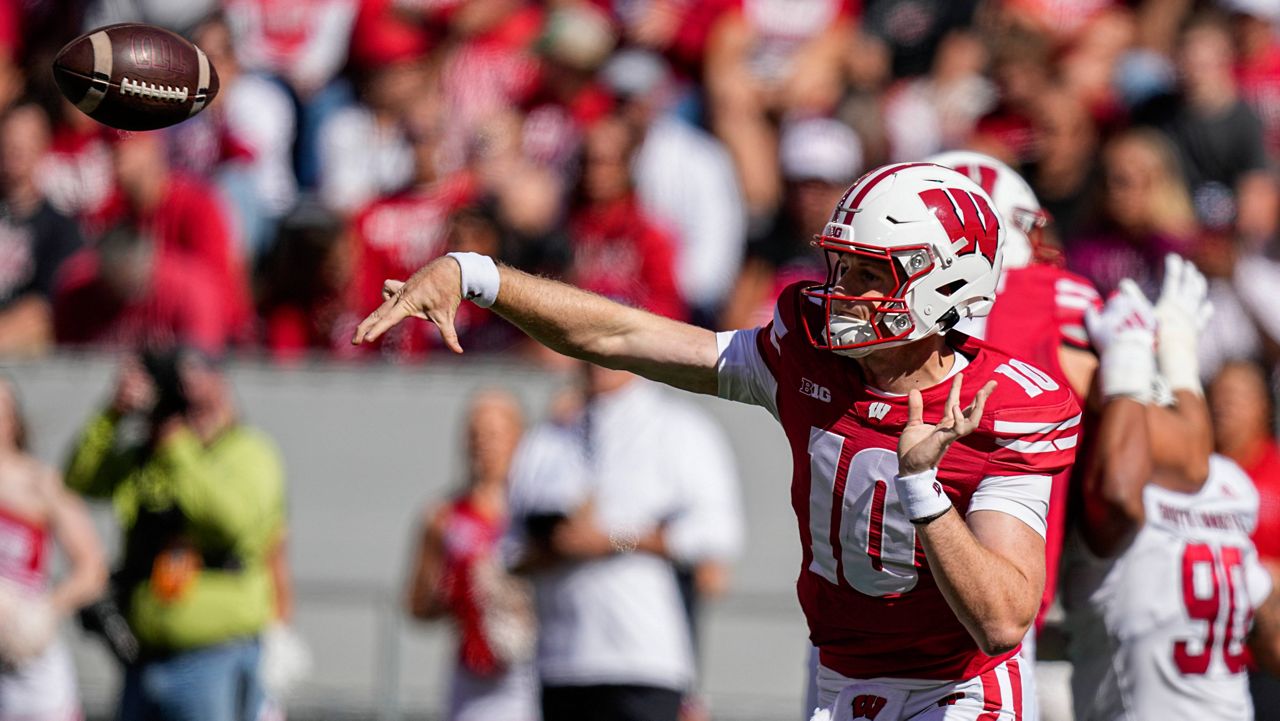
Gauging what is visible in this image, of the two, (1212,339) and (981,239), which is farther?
(1212,339)

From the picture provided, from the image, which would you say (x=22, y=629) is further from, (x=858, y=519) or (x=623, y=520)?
(x=858, y=519)

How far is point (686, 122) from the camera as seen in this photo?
11.3 m

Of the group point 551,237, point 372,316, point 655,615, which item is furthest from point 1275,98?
point 372,316

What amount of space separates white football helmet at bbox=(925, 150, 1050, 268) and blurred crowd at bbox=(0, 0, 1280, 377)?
316 centimetres

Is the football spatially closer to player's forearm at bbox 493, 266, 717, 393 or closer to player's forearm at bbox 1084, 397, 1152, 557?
player's forearm at bbox 493, 266, 717, 393

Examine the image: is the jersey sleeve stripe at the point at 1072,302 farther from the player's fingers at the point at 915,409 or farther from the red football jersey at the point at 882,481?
the player's fingers at the point at 915,409

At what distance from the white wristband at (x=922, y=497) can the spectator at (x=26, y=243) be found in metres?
7.44

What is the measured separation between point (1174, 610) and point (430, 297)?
262 centimetres

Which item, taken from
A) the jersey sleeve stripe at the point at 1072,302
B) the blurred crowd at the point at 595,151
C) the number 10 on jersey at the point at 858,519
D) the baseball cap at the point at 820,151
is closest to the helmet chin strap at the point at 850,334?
the number 10 on jersey at the point at 858,519

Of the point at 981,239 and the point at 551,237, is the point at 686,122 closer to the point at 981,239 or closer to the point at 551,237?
the point at 551,237

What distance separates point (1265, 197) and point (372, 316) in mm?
7117

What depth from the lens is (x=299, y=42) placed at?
12.1 meters

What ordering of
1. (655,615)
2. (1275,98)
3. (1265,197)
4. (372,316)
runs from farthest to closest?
(1275,98)
(1265,197)
(655,615)
(372,316)

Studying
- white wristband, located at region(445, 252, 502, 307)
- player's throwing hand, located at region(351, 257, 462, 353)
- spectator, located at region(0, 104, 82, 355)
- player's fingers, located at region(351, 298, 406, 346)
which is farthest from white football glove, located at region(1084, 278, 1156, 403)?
spectator, located at region(0, 104, 82, 355)
